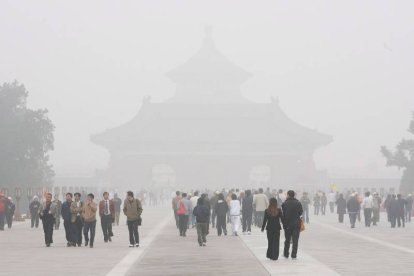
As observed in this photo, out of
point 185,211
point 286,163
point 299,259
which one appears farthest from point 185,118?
point 299,259

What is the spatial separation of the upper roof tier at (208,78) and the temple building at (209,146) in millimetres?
15385

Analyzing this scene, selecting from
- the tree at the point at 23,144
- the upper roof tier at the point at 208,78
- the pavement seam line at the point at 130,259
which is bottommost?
the pavement seam line at the point at 130,259

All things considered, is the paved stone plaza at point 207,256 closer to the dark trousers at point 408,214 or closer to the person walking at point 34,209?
the person walking at point 34,209

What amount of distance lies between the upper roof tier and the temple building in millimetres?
15385

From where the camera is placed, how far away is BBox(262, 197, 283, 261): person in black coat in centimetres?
1994

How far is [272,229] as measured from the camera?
793 inches

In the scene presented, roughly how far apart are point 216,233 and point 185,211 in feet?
7.07

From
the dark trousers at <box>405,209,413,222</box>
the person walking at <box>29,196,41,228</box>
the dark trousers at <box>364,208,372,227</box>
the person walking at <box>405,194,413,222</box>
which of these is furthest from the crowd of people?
the dark trousers at <box>405,209,413,222</box>

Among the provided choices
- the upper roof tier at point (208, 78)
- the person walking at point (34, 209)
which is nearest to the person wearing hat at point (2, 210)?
the person walking at point (34, 209)

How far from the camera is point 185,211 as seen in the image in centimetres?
3039

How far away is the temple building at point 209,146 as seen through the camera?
92625 millimetres

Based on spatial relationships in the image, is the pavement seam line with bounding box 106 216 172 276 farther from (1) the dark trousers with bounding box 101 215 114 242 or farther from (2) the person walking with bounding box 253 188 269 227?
(2) the person walking with bounding box 253 188 269 227

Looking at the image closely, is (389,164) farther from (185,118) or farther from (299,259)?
(299,259)

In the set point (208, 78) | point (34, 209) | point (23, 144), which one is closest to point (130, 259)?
point (34, 209)
